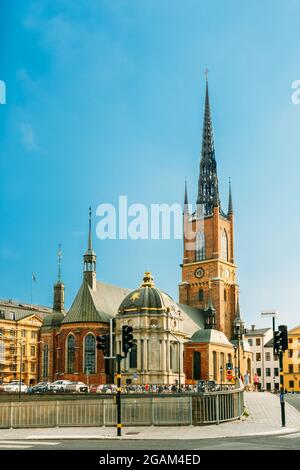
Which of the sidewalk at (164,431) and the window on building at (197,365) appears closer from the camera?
the sidewalk at (164,431)

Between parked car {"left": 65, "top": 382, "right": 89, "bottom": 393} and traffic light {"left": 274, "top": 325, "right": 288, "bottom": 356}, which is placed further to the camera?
parked car {"left": 65, "top": 382, "right": 89, "bottom": 393}

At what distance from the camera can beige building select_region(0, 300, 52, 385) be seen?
9786 centimetres

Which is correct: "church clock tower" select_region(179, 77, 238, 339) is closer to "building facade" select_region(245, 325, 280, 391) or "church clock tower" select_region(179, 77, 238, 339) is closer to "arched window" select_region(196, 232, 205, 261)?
"arched window" select_region(196, 232, 205, 261)

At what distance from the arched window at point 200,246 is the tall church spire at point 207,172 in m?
4.50

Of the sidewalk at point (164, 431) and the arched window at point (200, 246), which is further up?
the arched window at point (200, 246)

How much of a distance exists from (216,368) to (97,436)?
70912 millimetres

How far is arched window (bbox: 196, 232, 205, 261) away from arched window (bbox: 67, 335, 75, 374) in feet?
113

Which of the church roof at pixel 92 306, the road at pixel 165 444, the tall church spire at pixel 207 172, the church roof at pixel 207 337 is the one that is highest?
the tall church spire at pixel 207 172

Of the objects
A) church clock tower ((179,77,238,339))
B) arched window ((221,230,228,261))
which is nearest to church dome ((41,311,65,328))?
church clock tower ((179,77,238,339))

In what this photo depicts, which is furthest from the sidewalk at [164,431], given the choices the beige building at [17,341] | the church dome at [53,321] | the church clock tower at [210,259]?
the church clock tower at [210,259]

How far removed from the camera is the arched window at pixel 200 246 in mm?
109750

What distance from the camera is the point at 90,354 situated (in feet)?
263

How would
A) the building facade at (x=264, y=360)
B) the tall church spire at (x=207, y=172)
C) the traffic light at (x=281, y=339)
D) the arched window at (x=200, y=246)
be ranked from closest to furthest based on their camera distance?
the traffic light at (x=281, y=339)
the arched window at (x=200, y=246)
the tall church spire at (x=207, y=172)
the building facade at (x=264, y=360)

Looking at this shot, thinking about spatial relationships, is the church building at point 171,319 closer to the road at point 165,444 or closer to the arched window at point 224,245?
the arched window at point 224,245
